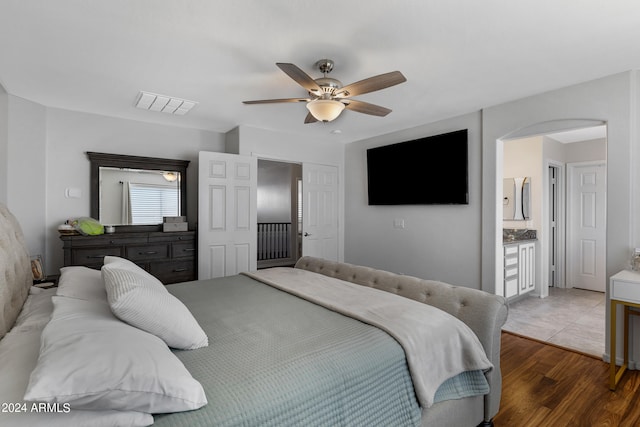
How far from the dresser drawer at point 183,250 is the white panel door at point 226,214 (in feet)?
0.39

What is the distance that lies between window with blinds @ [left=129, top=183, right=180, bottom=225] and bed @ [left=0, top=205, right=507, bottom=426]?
219cm

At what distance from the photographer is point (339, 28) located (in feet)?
6.55

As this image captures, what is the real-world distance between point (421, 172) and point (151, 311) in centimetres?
370

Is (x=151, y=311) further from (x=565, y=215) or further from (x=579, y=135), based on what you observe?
(x=565, y=215)

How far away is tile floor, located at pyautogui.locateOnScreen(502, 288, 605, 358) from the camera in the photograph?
9.96 feet

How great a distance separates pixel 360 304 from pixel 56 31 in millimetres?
2631

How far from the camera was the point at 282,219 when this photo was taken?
816cm

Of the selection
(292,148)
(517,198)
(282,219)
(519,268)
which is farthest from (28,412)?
(282,219)

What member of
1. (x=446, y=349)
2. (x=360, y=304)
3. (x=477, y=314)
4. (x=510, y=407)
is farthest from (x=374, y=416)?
(x=510, y=407)

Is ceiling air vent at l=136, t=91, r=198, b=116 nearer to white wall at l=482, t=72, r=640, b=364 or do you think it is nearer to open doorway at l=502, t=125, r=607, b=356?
white wall at l=482, t=72, r=640, b=364

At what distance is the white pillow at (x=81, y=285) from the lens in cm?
148

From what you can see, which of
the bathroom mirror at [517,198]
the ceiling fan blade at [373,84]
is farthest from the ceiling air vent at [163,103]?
the bathroom mirror at [517,198]

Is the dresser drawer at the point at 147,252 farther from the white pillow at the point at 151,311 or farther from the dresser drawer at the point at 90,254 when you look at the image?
the white pillow at the point at 151,311

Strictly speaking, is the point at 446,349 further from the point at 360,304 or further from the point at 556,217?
the point at 556,217
